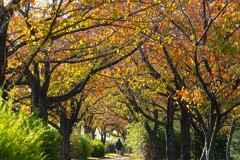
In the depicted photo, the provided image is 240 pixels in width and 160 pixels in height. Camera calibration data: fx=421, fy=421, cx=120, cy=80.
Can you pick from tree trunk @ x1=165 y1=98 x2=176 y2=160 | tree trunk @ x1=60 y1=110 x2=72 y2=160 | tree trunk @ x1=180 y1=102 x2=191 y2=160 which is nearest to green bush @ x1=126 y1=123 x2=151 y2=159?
tree trunk @ x1=60 y1=110 x2=72 y2=160

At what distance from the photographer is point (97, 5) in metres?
8.48

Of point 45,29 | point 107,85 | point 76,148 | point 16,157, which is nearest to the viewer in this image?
point 16,157

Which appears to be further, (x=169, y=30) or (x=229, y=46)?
(x=169, y=30)

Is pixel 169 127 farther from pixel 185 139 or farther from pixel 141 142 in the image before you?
pixel 141 142

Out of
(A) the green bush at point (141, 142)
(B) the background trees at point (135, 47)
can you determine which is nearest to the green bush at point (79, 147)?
(A) the green bush at point (141, 142)

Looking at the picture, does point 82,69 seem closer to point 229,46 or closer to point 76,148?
point 229,46

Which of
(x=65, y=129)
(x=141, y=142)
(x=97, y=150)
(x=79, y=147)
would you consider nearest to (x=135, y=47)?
(x=65, y=129)

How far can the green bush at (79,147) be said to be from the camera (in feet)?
108

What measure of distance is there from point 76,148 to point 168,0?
24734 mm

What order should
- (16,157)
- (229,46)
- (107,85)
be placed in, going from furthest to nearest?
(107,85) → (229,46) → (16,157)

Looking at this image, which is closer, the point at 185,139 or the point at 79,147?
the point at 185,139

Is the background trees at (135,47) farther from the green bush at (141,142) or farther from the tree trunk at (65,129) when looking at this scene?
the green bush at (141,142)

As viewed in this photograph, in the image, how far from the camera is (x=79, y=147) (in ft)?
111

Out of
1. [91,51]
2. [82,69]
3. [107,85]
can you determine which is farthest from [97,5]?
[107,85]
